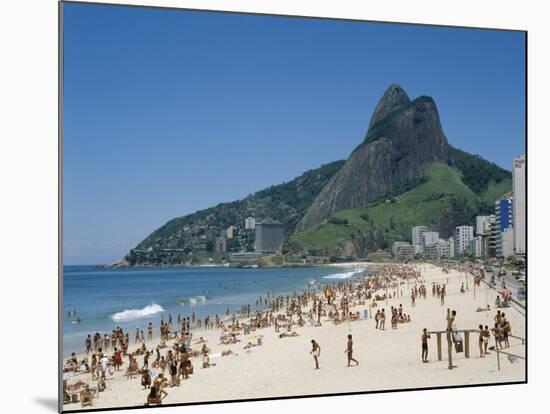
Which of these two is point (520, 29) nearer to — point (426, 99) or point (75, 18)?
point (426, 99)

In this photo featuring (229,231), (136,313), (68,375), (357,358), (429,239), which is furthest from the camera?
(429,239)

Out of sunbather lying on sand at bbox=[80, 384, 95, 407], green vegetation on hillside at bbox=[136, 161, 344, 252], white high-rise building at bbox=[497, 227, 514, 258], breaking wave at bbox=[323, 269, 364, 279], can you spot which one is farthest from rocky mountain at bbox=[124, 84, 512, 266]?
sunbather lying on sand at bbox=[80, 384, 95, 407]

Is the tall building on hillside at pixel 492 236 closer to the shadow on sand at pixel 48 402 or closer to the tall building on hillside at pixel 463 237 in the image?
the tall building on hillside at pixel 463 237

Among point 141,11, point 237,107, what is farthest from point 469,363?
point 141,11

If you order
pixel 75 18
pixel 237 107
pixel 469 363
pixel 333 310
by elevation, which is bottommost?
pixel 469 363

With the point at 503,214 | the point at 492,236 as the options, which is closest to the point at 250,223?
the point at 492,236

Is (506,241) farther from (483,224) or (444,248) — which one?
(444,248)
